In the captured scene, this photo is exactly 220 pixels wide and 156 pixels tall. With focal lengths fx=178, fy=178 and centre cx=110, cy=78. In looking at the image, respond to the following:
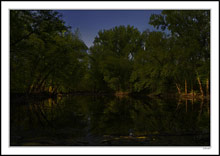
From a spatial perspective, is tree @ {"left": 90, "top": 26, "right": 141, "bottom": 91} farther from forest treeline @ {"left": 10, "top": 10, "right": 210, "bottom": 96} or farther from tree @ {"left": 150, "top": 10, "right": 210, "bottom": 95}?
tree @ {"left": 150, "top": 10, "right": 210, "bottom": 95}

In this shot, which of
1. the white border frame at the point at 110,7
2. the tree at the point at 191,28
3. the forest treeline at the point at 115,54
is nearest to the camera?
the white border frame at the point at 110,7

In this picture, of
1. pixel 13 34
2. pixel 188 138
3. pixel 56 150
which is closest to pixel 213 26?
pixel 188 138

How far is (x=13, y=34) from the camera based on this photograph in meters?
10.3

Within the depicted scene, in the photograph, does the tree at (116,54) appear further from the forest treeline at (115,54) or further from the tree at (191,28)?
the tree at (191,28)

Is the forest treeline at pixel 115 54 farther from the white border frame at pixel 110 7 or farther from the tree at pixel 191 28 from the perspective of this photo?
the white border frame at pixel 110 7

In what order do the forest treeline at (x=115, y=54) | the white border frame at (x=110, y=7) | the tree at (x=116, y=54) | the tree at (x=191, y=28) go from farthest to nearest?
the tree at (x=116, y=54), the tree at (x=191, y=28), the forest treeline at (x=115, y=54), the white border frame at (x=110, y=7)

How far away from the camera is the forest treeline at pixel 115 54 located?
1346 centimetres

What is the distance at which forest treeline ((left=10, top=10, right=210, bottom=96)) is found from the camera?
44.2 ft

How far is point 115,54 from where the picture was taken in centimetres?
6066

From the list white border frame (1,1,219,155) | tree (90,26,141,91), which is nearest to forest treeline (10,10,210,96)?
tree (90,26,141,91)

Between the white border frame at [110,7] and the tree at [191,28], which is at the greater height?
the tree at [191,28]

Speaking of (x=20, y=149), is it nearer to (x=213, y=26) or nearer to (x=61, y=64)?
(x=213, y=26)

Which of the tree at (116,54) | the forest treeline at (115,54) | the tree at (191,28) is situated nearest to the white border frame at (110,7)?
the forest treeline at (115,54)

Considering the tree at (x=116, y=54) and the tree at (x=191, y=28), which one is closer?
the tree at (x=191, y=28)
